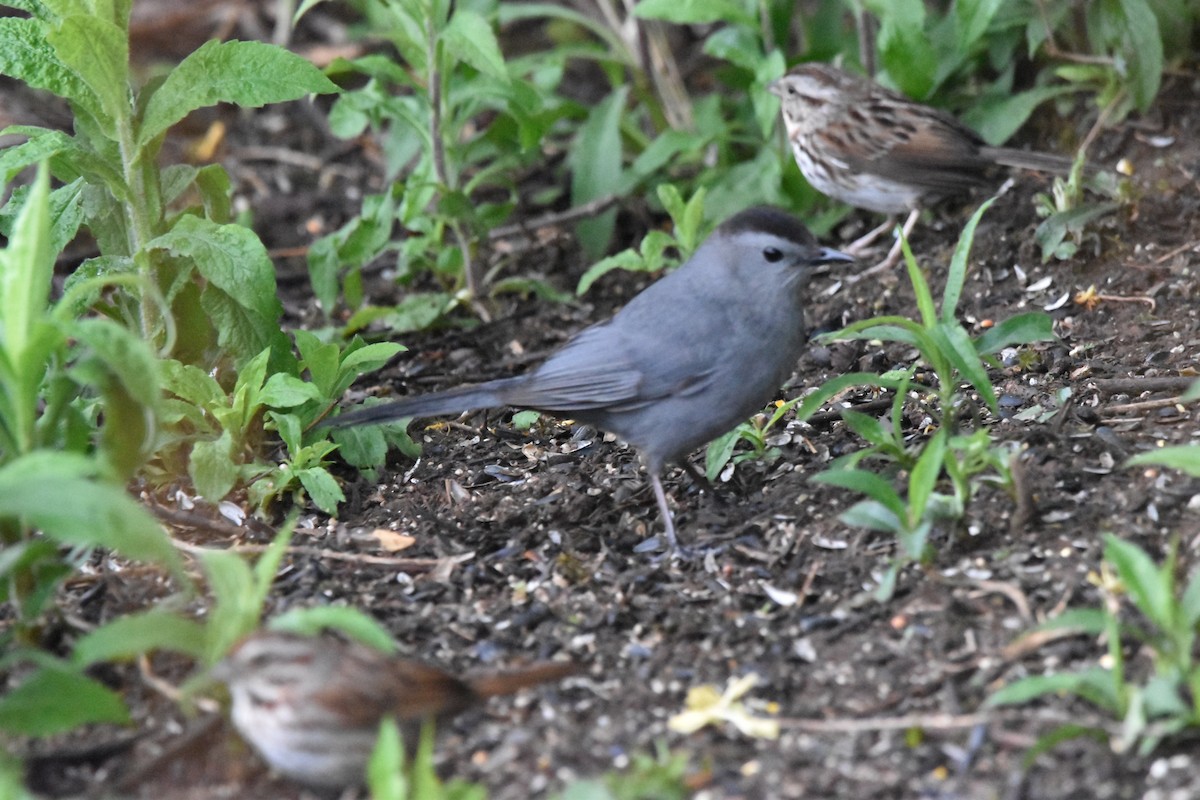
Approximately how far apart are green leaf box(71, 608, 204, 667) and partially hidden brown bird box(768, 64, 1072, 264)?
382cm

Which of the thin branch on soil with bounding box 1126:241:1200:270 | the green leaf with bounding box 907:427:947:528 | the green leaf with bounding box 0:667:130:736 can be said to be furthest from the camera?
the thin branch on soil with bounding box 1126:241:1200:270

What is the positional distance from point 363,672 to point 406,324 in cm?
299

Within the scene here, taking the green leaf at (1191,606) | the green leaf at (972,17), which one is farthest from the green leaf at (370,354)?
the green leaf at (972,17)

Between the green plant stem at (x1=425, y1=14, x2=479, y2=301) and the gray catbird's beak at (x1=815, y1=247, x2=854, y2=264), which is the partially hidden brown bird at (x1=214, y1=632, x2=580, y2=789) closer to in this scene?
the gray catbird's beak at (x1=815, y1=247, x2=854, y2=264)

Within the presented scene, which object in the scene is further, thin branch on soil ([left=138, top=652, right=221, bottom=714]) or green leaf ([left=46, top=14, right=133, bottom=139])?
green leaf ([left=46, top=14, right=133, bottom=139])

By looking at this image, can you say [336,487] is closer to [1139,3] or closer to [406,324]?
[406,324]

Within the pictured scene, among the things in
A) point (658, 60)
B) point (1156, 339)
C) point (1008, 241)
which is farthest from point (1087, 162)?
point (658, 60)

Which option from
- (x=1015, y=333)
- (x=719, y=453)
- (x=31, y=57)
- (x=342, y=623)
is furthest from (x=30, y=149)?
(x=1015, y=333)

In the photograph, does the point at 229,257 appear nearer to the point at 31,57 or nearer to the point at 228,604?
the point at 31,57

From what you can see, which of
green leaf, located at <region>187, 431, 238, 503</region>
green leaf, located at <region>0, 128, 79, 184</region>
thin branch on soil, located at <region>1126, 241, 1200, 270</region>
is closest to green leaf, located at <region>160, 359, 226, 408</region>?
green leaf, located at <region>187, 431, 238, 503</region>

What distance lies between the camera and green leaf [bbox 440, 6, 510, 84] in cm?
538

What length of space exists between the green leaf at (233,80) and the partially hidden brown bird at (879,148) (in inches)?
99.3

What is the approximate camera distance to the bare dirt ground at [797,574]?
11.0 ft

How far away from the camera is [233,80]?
4535 mm
